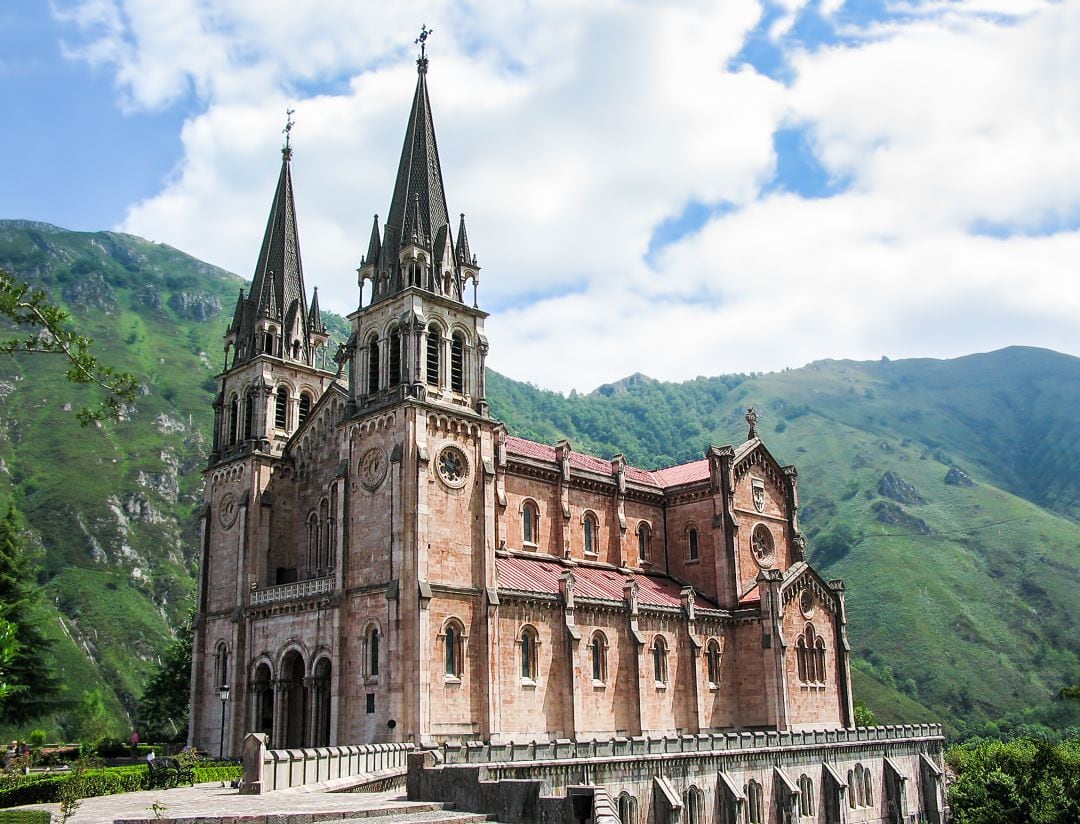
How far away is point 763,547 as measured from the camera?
63.1 m

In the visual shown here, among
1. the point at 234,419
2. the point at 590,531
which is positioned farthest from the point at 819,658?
the point at 234,419

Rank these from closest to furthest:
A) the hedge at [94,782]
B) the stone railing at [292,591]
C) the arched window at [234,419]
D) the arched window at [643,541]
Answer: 1. the hedge at [94,782]
2. the stone railing at [292,591]
3. the arched window at [234,419]
4. the arched window at [643,541]

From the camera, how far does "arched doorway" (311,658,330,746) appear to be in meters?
45.3

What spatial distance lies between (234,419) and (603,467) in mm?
21600

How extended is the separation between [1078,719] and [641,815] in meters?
104

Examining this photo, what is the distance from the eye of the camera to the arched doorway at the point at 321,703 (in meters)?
45.3

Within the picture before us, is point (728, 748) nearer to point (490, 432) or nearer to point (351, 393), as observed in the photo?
point (490, 432)

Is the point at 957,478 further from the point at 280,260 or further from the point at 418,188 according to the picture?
the point at 418,188

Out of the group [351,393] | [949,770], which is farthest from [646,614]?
[949,770]

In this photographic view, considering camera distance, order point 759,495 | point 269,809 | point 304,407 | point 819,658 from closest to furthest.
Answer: point 269,809 → point 304,407 → point 819,658 → point 759,495

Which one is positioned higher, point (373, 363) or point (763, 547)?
point (373, 363)

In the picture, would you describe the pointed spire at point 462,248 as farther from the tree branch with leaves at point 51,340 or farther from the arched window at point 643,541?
the tree branch with leaves at point 51,340

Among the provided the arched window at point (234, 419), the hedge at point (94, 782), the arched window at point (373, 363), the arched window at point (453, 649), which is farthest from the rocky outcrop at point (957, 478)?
the hedge at point (94, 782)

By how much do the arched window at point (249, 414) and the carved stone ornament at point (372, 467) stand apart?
1101cm
